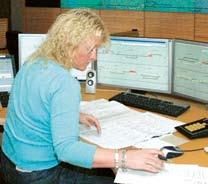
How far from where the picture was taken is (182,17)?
3260 mm

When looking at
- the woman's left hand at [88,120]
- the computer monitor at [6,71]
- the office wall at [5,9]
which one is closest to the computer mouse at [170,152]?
the woman's left hand at [88,120]

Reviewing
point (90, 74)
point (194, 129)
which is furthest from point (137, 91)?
point (194, 129)

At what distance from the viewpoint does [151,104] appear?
229 cm

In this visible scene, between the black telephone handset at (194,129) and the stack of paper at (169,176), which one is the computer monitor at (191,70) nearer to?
the black telephone handset at (194,129)

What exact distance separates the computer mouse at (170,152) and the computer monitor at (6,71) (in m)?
1.32

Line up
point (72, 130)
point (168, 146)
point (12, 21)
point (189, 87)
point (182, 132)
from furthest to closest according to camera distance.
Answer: point (12, 21) → point (189, 87) → point (182, 132) → point (168, 146) → point (72, 130)

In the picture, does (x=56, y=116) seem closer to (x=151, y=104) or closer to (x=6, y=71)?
(x=151, y=104)

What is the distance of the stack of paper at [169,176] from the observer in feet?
4.73

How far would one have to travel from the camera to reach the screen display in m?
2.65

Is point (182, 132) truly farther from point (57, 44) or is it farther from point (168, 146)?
point (57, 44)

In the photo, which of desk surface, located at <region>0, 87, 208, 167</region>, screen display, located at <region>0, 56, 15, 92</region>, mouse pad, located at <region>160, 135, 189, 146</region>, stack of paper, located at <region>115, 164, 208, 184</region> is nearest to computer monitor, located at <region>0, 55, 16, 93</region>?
screen display, located at <region>0, 56, 15, 92</region>

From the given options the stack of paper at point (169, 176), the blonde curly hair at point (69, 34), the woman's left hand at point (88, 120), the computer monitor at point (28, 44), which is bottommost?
the stack of paper at point (169, 176)

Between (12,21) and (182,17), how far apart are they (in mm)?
2402

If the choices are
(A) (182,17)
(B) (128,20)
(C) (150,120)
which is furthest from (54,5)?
(C) (150,120)
